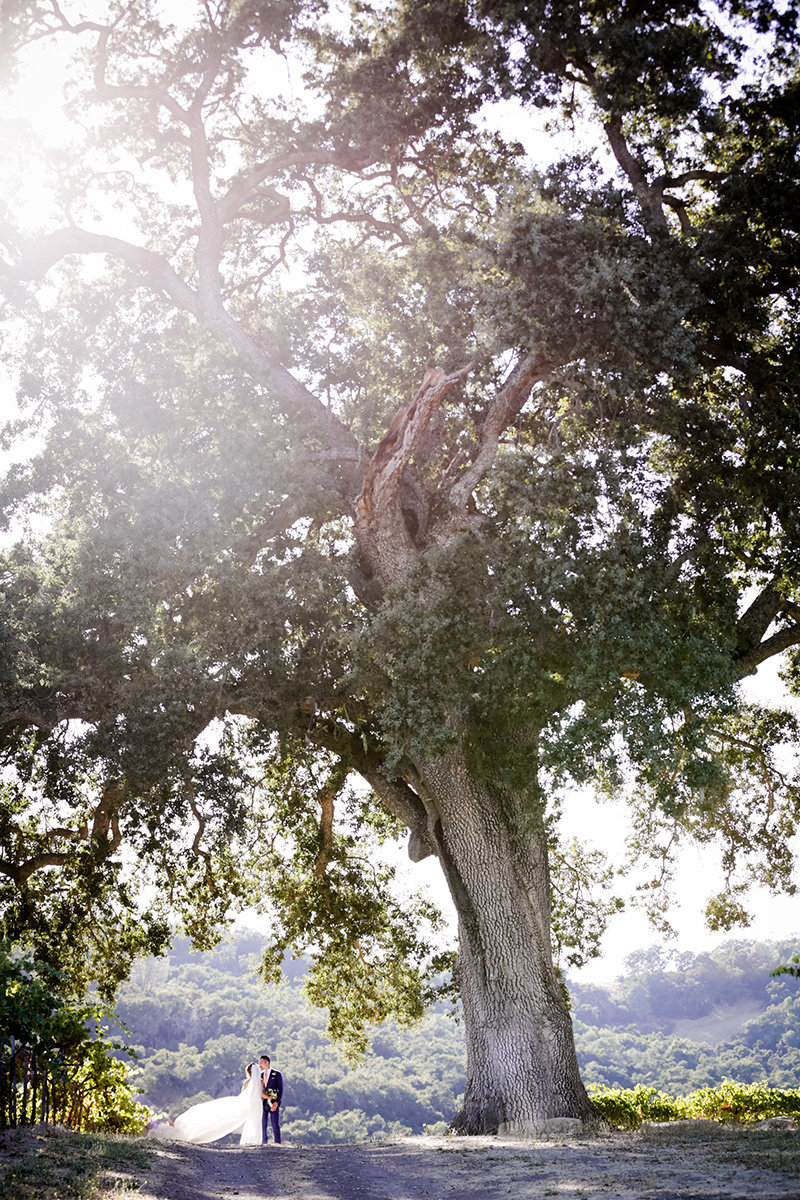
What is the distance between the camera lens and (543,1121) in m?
9.78

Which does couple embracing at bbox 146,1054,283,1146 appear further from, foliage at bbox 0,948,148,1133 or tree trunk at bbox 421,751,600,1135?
tree trunk at bbox 421,751,600,1135

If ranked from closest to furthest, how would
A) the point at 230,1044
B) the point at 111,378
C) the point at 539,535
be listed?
the point at 539,535
the point at 111,378
the point at 230,1044

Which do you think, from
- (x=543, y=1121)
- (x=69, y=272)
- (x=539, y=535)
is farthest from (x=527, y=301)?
(x=543, y=1121)

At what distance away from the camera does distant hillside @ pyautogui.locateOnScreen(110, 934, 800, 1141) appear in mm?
60000

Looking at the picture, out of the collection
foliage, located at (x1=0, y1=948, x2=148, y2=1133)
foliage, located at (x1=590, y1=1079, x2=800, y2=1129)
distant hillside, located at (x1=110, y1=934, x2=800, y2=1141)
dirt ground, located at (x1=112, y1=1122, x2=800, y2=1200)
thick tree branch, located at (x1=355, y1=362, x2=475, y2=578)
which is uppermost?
thick tree branch, located at (x1=355, y1=362, x2=475, y2=578)

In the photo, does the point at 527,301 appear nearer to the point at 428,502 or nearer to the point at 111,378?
the point at 428,502

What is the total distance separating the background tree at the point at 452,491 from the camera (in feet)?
35.5

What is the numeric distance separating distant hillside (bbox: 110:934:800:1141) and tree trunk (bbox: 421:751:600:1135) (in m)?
37.6

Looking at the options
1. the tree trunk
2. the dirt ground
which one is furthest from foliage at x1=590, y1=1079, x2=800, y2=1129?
the dirt ground

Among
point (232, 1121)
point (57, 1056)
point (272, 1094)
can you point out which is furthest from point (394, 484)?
point (232, 1121)

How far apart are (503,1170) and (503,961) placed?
4.07 meters

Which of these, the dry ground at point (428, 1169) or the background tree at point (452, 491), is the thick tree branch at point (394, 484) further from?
the dry ground at point (428, 1169)

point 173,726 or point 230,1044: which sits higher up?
point 173,726

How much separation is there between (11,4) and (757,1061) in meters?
73.3
